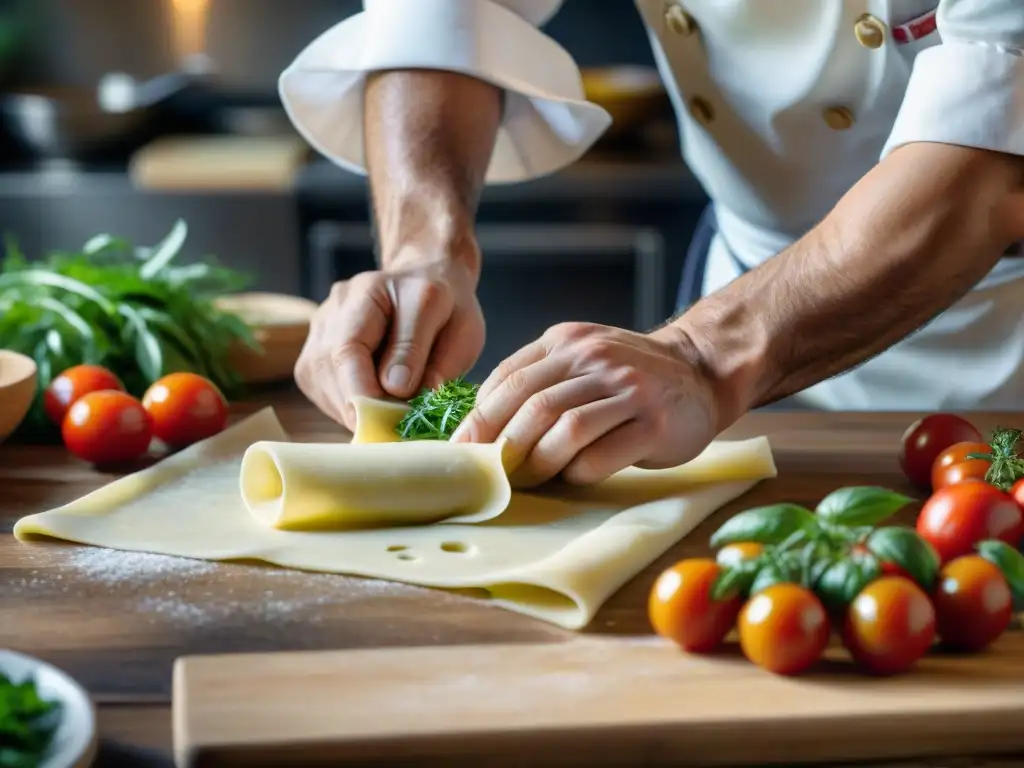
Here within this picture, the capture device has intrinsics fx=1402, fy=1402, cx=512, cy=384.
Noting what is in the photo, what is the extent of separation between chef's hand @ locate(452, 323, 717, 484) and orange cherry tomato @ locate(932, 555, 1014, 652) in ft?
1.18

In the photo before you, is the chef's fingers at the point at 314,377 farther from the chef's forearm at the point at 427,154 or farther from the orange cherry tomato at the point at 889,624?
the orange cherry tomato at the point at 889,624

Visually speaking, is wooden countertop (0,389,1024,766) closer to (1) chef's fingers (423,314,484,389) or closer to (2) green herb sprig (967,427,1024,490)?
(2) green herb sprig (967,427,1024,490)

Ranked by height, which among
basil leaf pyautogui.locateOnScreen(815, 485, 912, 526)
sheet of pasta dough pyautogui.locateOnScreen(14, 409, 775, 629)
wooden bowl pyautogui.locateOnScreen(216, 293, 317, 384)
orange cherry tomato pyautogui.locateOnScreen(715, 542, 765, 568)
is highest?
basil leaf pyautogui.locateOnScreen(815, 485, 912, 526)

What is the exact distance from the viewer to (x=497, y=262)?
3285 millimetres

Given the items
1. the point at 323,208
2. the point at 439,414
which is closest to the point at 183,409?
the point at 439,414

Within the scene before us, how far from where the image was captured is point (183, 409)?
4.92 ft

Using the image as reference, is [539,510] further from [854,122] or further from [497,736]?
[854,122]

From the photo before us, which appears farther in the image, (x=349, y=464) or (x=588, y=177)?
(x=588, y=177)

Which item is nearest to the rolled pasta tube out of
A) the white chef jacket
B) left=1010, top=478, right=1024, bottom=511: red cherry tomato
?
left=1010, top=478, right=1024, bottom=511: red cherry tomato

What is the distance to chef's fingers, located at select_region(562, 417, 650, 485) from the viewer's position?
1.25 m

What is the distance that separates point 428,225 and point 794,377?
0.52 meters

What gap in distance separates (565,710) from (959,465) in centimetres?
56

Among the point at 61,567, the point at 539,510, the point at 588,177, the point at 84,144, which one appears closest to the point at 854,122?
the point at 539,510

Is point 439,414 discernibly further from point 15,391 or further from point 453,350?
point 15,391
